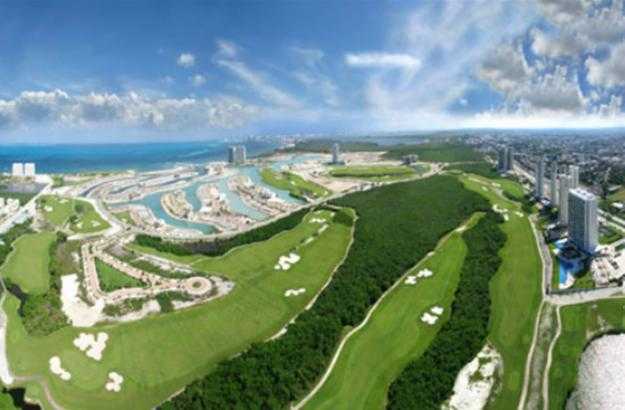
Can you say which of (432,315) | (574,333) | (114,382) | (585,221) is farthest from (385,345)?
(585,221)

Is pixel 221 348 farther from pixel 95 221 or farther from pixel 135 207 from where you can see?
pixel 135 207

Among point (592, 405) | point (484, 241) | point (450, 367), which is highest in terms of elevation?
point (484, 241)

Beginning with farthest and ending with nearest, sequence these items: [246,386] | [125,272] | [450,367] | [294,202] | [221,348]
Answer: [294,202] → [125,272] → [221,348] → [450,367] → [246,386]

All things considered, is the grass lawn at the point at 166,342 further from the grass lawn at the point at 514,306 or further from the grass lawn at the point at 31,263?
the grass lawn at the point at 514,306

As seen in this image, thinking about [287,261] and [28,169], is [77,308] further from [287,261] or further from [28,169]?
[28,169]

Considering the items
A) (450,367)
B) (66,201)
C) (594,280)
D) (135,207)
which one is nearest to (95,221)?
(135,207)

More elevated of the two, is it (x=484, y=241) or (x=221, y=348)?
(x=484, y=241)
